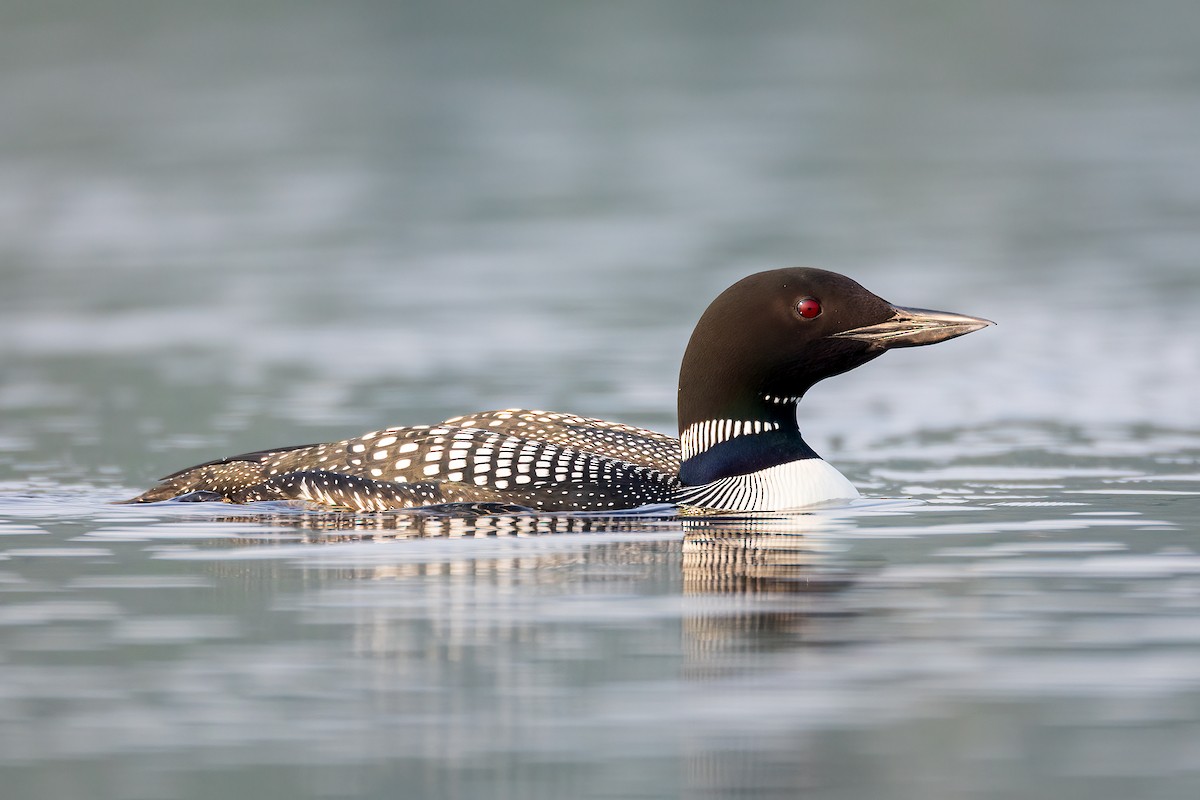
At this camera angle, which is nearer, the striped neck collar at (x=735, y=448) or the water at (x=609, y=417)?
the water at (x=609, y=417)

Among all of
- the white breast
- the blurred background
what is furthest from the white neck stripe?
the blurred background


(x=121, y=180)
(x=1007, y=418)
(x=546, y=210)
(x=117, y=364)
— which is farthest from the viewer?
(x=121, y=180)

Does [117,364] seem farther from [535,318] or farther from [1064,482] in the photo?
[1064,482]

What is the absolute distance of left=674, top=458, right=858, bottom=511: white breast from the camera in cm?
732

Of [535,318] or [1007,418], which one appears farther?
[535,318]

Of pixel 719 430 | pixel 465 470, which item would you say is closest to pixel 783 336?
pixel 719 430

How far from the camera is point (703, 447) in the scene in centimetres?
749

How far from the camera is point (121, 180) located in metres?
23.8

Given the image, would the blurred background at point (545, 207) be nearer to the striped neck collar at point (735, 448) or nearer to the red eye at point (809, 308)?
the striped neck collar at point (735, 448)

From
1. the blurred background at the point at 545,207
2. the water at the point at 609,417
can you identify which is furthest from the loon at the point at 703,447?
the blurred background at the point at 545,207

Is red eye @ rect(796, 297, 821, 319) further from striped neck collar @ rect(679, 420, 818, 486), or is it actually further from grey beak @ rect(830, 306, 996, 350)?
striped neck collar @ rect(679, 420, 818, 486)

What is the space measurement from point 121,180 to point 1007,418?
1591cm

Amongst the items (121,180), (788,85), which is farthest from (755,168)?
(788,85)

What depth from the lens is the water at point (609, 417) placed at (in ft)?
13.0
